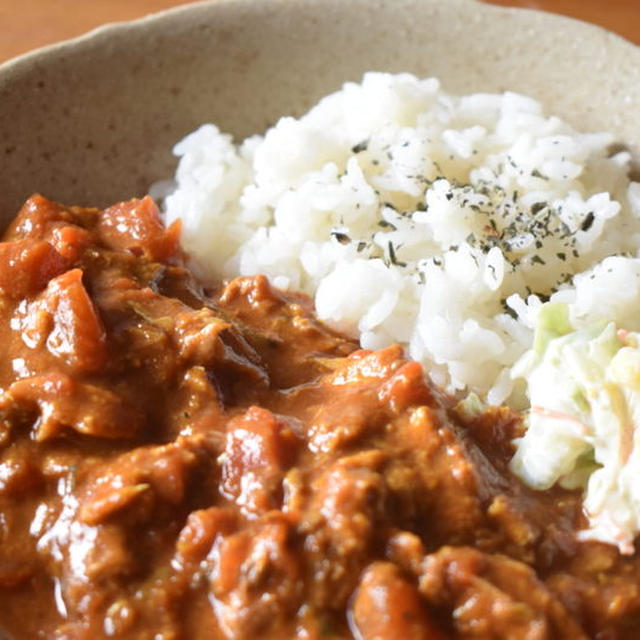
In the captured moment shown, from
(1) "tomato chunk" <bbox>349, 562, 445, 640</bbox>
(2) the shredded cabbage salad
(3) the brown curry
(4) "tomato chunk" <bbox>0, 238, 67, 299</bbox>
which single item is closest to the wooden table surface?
(4) "tomato chunk" <bbox>0, 238, 67, 299</bbox>

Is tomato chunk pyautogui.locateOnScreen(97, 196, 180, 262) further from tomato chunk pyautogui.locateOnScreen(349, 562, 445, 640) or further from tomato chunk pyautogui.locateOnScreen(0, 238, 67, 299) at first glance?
tomato chunk pyautogui.locateOnScreen(349, 562, 445, 640)

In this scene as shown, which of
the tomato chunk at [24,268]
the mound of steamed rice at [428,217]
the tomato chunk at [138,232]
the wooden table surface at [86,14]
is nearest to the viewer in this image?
the tomato chunk at [24,268]

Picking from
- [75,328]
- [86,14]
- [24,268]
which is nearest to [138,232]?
A: [24,268]

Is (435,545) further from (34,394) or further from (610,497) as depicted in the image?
(34,394)

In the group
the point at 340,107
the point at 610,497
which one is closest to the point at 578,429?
the point at 610,497

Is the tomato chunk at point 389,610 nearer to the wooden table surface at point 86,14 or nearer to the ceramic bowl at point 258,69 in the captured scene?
the ceramic bowl at point 258,69

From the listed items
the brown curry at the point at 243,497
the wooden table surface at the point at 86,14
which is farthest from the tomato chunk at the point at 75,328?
the wooden table surface at the point at 86,14

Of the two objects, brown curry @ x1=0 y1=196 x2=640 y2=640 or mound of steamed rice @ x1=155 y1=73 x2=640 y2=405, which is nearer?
brown curry @ x1=0 y1=196 x2=640 y2=640
